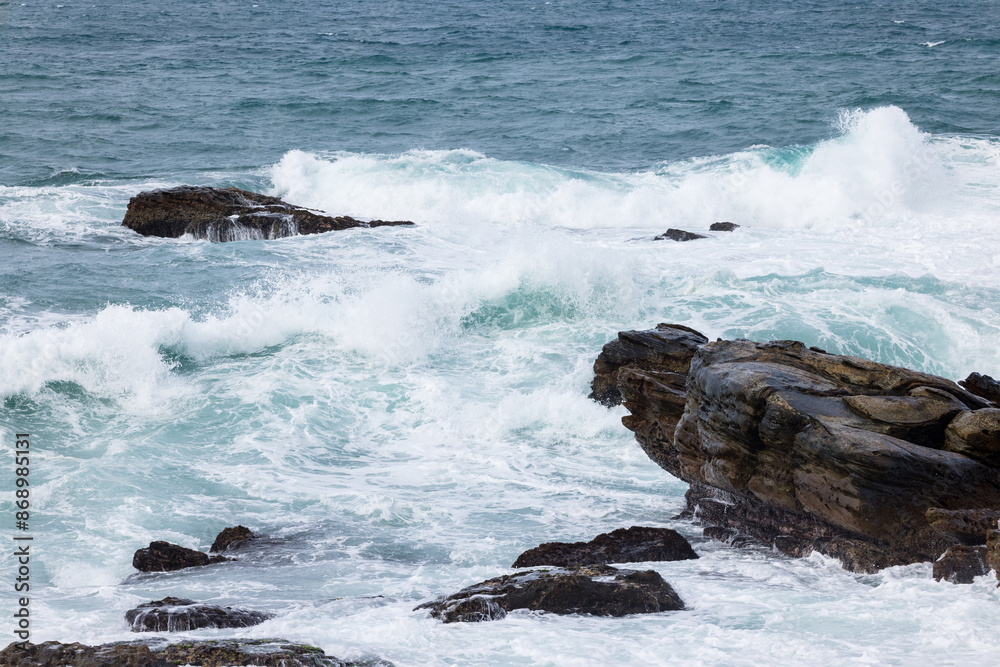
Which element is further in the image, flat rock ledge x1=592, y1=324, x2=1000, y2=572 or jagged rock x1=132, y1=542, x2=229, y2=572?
jagged rock x1=132, y1=542, x2=229, y2=572

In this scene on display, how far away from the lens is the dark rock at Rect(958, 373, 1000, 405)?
748 centimetres

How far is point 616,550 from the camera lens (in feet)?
23.7

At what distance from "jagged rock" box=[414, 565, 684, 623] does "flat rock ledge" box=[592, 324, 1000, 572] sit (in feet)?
4.90

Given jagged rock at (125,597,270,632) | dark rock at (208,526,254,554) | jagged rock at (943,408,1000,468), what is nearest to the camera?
jagged rock at (125,597,270,632)

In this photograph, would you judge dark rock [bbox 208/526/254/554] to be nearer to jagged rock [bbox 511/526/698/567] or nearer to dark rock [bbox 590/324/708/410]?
jagged rock [bbox 511/526/698/567]

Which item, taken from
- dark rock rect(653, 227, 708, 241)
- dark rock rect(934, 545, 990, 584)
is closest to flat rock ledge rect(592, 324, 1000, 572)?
dark rock rect(934, 545, 990, 584)

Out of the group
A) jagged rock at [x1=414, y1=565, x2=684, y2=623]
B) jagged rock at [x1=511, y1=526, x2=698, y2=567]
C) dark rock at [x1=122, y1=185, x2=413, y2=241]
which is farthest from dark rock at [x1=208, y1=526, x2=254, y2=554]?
dark rock at [x1=122, y1=185, x2=413, y2=241]

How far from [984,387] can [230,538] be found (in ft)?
21.7

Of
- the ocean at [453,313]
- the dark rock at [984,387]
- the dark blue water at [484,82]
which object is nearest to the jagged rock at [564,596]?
the ocean at [453,313]

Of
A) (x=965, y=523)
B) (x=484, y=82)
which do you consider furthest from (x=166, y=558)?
(x=484, y=82)

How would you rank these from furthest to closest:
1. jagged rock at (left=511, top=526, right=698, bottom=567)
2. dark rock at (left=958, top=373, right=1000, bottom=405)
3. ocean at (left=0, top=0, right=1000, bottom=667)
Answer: dark rock at (left=958, top=373, right=1000, bottom=405), jagged rock at (left=511, top=526, right=698, bottom=567), ocean at (left=0, top=0, right=1000, bottom=667)

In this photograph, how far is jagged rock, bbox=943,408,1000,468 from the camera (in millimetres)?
6527

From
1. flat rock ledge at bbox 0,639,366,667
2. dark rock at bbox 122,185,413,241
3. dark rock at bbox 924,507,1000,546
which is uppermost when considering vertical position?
dark rock at bbox 122,185,413,241

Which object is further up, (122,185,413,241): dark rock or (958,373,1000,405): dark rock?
(122,185,413,241): dark rock
